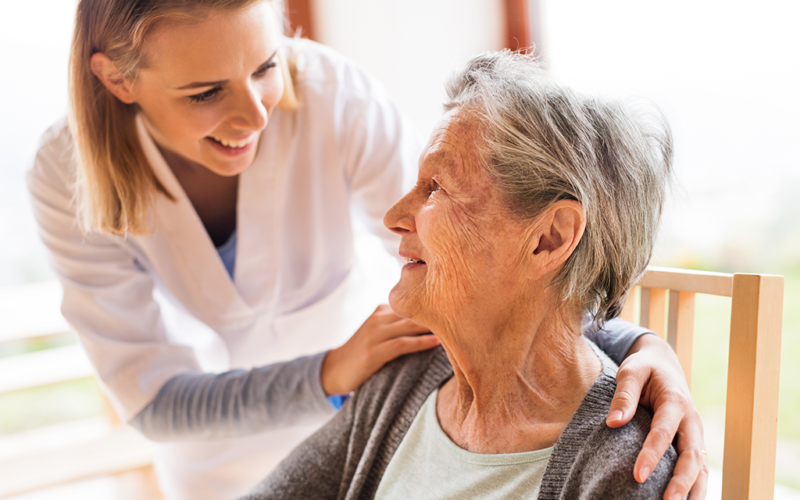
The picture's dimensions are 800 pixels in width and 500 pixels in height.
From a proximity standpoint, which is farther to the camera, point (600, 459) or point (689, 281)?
point (689, 281)

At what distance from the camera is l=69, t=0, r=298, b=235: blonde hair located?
1.12 m

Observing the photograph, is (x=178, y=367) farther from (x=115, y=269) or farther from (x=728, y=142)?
(x=728, y=142)

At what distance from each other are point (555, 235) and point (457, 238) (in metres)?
0.16

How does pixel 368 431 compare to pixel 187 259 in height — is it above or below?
below

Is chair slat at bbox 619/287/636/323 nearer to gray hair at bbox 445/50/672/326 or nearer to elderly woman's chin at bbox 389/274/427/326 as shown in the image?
gray hair at bbox 445/50/672/326

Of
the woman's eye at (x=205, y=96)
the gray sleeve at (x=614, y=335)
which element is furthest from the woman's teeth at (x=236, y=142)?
the gray sleeve at (x=614, y=335)

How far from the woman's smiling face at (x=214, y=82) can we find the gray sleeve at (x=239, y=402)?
1.56ft

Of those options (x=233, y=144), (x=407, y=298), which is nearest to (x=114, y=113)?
(x=233, y=144)

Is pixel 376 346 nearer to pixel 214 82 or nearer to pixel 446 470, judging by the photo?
pixel 446 470

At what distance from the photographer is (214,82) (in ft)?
3.84

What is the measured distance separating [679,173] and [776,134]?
148cm

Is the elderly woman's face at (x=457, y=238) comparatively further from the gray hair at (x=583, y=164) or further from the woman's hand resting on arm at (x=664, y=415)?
the woman's hand resting on arm at (x=664, y=415)

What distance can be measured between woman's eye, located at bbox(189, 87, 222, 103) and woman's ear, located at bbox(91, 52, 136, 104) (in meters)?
0.14

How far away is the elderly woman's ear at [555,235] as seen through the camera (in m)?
0.94
